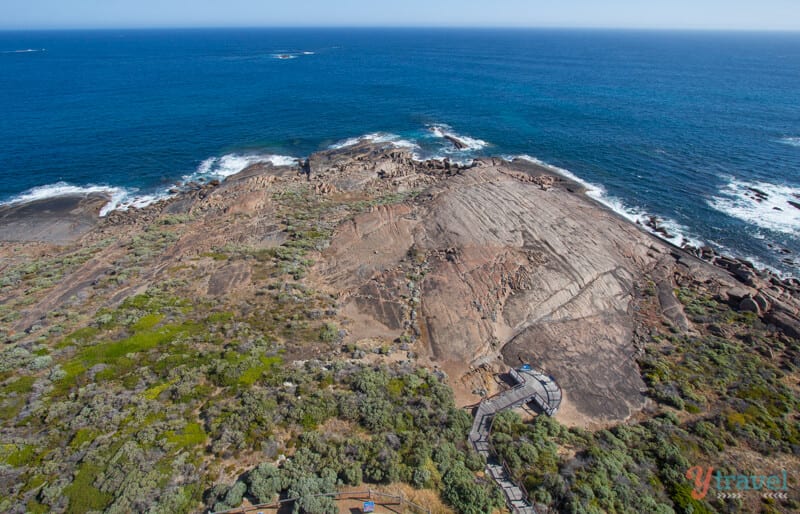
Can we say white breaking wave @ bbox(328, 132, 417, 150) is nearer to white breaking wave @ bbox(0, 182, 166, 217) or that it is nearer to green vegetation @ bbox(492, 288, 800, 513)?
white breaking wave @ bbox(0, 182, 166, 217)

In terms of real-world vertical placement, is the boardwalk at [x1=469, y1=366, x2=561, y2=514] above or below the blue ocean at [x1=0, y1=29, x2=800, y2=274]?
below

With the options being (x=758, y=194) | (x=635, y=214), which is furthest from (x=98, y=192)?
(x=758, y=194)

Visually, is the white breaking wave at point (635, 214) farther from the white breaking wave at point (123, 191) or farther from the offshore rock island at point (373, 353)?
the white breaking wave at point (123, 191)

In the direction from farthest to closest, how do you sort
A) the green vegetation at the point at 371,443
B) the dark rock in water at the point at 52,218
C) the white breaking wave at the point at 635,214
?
the white breaking wave at the point at 635,214 → the dark rock in water at the point at 52,218 → the green vegetation at the point at 371,443

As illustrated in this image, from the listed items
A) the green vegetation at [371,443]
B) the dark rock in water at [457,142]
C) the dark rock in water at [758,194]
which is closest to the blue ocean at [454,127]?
the dark rock in water at [758,194]

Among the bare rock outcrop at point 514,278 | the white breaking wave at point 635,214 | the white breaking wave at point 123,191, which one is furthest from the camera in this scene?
the white breaking wave at point 123,191

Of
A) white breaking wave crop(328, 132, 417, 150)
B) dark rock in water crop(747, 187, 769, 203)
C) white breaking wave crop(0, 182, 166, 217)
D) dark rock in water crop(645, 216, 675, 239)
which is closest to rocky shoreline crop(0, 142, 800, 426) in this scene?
white breaking wave crop(0, 182, 166, 217)

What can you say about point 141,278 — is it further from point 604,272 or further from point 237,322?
point 604,272
